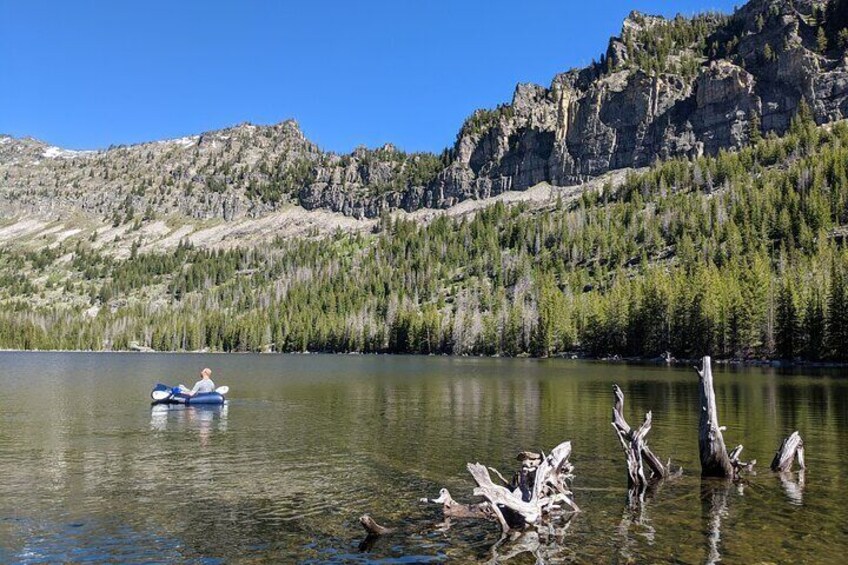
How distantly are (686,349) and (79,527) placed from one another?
145176 millimetres

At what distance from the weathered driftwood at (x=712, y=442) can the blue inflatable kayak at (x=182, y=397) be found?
42714mm

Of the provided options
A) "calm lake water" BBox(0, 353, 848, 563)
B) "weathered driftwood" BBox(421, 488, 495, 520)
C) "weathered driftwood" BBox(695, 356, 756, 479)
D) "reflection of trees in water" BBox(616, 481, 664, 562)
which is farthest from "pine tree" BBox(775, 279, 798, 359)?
"weathered driftwood" BBox(421, 488, 495, 520)

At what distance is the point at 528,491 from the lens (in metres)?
22.1

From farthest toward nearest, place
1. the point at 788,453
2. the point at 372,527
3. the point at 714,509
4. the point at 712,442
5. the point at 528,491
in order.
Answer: the point at 788,453, the point at 712,442, the point at 714,509, the point at 528,491, the point at 372,527

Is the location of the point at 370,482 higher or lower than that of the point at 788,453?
lower

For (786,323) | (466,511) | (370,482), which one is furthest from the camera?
(786,323)

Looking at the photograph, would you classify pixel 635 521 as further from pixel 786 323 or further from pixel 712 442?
pixel 786 323

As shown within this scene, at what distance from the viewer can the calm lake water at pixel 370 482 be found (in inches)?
762

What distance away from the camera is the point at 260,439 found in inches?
1598

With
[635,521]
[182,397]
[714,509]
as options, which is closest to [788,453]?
[714,509]

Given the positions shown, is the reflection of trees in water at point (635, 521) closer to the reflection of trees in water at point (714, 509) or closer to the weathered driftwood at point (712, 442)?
the reflection of trees in water at point (714, 509)

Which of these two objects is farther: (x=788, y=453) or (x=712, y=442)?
(x=788, y=453)

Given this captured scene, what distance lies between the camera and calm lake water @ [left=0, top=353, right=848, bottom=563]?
19359mm

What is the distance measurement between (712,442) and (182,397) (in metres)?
46.6
